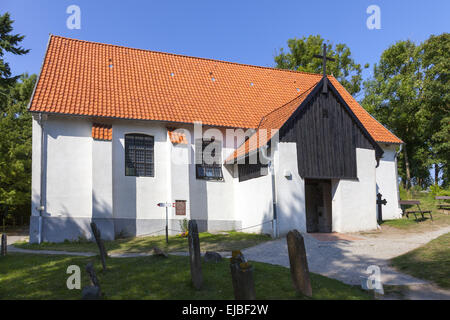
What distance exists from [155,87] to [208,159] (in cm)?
474

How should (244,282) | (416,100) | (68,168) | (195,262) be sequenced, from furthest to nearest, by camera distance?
(416,100) < (68,168) < (195,262) < (244,282)

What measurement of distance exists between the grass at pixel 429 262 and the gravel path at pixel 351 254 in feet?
0.95

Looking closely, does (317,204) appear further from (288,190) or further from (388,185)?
(388,185)

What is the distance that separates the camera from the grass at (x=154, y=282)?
6.39m

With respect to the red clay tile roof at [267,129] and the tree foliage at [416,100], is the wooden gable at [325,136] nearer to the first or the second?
the red clay tile roof at [267,129]

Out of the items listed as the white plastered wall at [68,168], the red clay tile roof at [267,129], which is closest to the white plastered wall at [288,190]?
the red clay tile roof at [267,129]

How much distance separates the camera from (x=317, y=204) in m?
17.5

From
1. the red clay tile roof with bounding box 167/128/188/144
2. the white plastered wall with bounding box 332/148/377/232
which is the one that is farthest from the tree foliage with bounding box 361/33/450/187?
the red clay tile roof with bounding box 167/128/188/144

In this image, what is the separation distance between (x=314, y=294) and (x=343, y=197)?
1015 cm

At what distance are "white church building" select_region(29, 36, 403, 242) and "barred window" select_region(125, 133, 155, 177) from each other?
46mm

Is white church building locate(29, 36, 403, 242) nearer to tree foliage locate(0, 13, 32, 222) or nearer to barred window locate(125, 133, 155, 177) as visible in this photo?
barred window locate(125, 133, 155, 177)

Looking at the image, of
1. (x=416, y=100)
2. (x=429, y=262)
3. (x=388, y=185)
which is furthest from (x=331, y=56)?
(x=429, y=262)

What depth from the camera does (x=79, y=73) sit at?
17.5 meters
